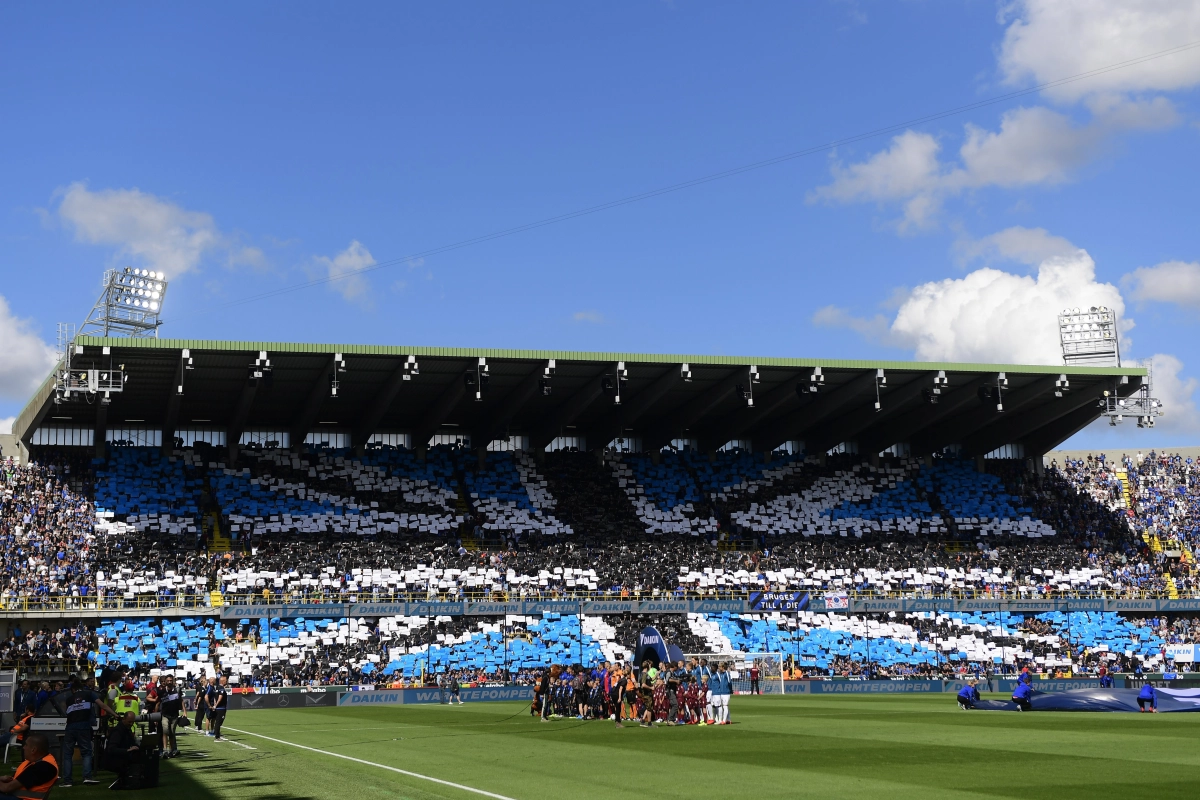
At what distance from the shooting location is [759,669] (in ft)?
176

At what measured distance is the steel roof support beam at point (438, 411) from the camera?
61.5 meters

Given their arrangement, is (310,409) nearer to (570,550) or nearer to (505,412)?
(505,412)

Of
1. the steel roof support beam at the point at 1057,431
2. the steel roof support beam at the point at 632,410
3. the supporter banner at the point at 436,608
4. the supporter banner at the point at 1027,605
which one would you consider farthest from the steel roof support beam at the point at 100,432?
the steel roof support beam at the point at 1057,431

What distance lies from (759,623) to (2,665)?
32955mm

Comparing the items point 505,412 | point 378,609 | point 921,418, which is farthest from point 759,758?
point 921,418

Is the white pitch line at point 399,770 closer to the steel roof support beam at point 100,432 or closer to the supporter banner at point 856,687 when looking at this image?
the supporter banner at point 856,687

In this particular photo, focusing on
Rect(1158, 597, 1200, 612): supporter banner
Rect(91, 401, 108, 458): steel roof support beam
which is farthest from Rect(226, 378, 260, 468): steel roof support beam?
Rect(1158, 597, 1200, 612): supporter banner

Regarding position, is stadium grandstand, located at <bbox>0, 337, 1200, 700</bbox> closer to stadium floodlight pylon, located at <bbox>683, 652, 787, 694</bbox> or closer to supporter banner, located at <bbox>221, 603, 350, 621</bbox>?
A: supporter banner, located at <bbox>221, 603, 350, 621</bbox>

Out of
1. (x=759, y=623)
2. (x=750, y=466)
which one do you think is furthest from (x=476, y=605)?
(x=750, y=466)

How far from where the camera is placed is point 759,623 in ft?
192

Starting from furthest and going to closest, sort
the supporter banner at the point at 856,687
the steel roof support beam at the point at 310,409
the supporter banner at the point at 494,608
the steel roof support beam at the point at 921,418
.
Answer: the steel roof support beam at the point at 921,418 → the steel roof support beam at the point at 310,409 → the supporter banner at the point at 494,608 → the supporter banner at the point at 856,687

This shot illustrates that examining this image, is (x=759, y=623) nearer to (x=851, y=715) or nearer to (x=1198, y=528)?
(x=851, y=715)

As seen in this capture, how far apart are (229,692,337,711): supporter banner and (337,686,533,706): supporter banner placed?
634 millimetres

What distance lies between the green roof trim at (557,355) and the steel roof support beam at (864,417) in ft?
7.83
